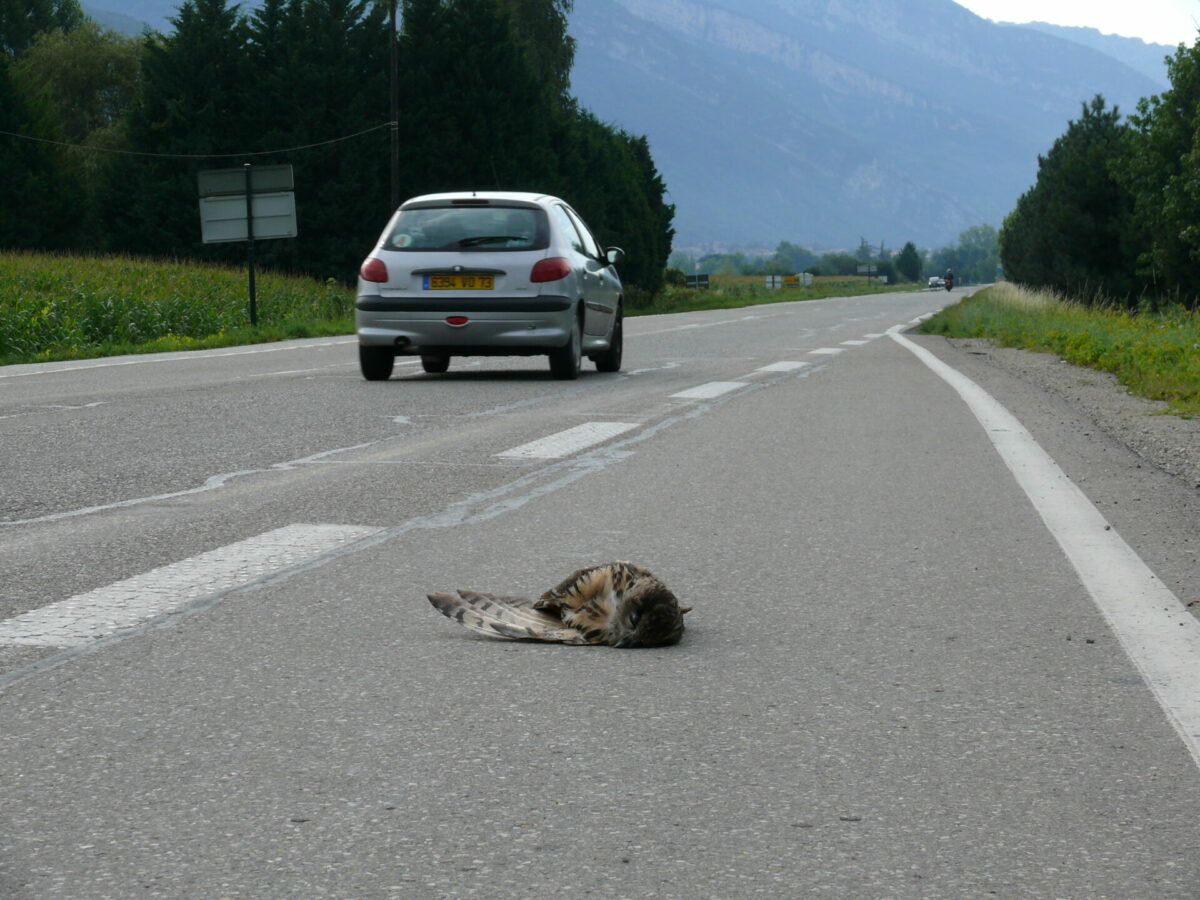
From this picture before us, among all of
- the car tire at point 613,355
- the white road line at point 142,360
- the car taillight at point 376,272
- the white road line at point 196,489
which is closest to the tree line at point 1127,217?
the white road line at point 142,360

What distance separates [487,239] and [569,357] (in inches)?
50.5

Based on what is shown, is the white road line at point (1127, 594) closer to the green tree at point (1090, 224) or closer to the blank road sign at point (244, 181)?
the blank road sign at point (244, 181)

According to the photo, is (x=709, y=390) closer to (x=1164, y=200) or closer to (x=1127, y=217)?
(x=1127, y=217)

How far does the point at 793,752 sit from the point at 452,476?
473cm

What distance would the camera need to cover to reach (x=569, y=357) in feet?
48.8

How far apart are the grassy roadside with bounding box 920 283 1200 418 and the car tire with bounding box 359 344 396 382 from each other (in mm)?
6432

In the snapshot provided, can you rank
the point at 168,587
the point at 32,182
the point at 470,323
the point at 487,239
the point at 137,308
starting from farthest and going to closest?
the point at 32,182
the point at 137,308
the point at 487,239
the point at 470,323
the point at 168,587

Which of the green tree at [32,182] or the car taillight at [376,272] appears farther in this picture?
the green tree at [32,182]

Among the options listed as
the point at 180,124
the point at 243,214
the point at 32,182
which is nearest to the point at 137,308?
the point at 243,214

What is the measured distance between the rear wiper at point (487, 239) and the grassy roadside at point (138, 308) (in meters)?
7.86

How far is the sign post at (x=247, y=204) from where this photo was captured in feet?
A: 97.9

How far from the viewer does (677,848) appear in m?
2.86

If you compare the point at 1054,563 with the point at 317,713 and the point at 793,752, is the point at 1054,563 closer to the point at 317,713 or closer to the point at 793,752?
the point at 793,752

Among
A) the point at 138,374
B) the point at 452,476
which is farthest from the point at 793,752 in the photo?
the point at 138,374
